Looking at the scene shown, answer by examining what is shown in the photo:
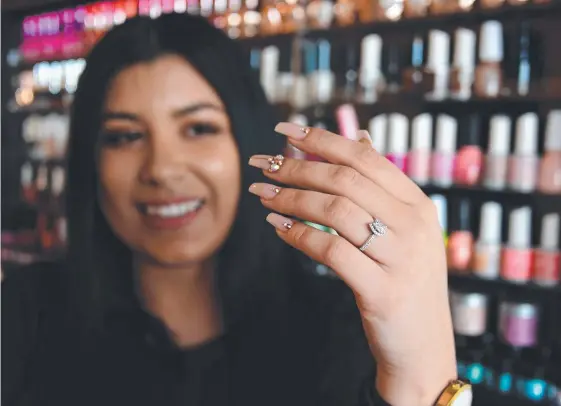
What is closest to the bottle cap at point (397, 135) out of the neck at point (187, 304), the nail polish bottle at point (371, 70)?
the nail polish bottle at point (371, 70)

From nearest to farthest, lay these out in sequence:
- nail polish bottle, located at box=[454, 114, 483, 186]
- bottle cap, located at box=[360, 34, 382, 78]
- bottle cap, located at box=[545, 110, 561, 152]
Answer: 1. bottle cap, located at box=[545, 110, 561, 152]
2. nail polish bottle, located at box=[454, 114, 483, 186]
3. bottle cap, located at box=[360, 34, 382, 78]

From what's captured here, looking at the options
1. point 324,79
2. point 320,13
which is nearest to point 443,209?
point 324,79

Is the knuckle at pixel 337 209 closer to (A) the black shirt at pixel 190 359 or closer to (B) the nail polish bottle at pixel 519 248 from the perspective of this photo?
(A) the black shirt at pixel 190 359

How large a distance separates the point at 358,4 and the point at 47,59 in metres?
1.32

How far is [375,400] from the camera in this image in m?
0.37

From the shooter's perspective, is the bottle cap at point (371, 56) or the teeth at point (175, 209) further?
the bottle cap at point (371, 56)

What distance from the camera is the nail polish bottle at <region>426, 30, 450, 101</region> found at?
1210mm

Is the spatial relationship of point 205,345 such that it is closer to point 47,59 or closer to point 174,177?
point 174,177

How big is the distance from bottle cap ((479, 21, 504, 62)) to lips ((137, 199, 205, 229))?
853 millimetres

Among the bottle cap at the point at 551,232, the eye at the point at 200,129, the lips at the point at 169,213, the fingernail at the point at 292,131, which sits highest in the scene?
the eye at the point at 200,129

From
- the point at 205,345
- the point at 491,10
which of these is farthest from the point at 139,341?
the point at 491,10

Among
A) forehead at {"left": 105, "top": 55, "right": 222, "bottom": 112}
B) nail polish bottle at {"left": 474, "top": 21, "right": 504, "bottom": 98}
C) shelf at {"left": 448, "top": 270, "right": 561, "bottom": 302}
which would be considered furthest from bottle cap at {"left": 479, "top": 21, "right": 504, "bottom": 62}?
forehead at {"left": 105, "top": 55, "right": 222, "bottom": 112}

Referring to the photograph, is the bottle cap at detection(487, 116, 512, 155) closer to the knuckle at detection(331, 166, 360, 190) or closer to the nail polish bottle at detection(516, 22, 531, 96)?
the nail polish bottle at detection(516, 22, 531, 96)

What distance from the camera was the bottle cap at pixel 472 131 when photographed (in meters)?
1.18
